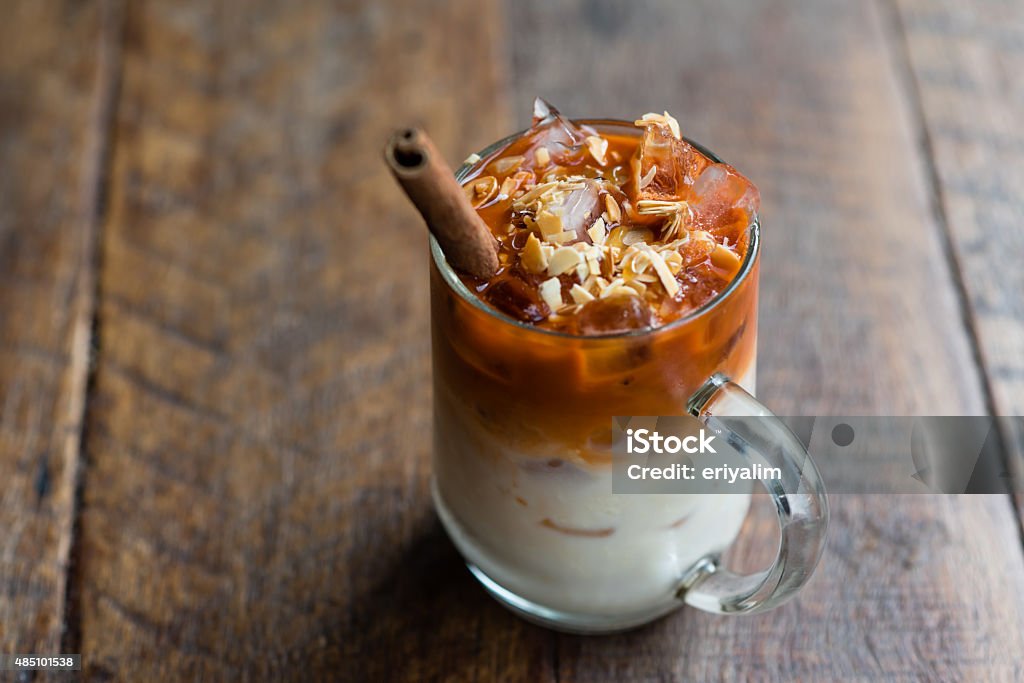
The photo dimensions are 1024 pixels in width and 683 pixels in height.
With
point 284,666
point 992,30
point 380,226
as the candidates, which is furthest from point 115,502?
point 992,30

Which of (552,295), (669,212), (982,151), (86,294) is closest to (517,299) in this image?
(552,295)

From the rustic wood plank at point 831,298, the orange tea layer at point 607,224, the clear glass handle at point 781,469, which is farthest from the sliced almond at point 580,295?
the rustic wood plank at point 831,298

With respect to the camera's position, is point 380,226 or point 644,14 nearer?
point 380,226

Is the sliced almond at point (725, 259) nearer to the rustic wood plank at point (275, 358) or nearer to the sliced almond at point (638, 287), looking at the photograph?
the sliced almond at point (638, 287)

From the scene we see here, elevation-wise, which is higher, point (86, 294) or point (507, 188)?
point (507, 188)

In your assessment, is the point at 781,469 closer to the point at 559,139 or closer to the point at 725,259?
the point at 725,259

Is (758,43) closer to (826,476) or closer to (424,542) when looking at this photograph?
(826,476)
